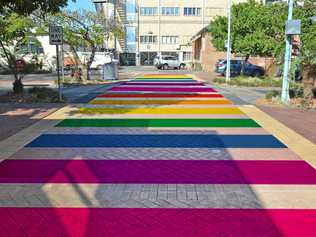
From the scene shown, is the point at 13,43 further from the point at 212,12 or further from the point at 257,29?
the point at 212,12

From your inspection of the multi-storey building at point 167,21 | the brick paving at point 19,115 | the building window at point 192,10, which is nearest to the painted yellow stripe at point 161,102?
the brick paving at point 19,115

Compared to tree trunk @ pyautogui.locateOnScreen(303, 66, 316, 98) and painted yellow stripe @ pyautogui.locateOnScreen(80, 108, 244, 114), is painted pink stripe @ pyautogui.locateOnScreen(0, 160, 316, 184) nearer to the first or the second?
painted yellow stripe @ pyautogui.locateOnScreen(80, 108, 244, 114)

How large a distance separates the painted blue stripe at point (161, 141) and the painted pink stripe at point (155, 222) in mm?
3442

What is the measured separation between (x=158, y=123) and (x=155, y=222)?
6421 millimetres

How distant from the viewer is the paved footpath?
15.0ft

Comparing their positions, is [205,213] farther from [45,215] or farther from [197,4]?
[197,4]

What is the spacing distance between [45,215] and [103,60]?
42.3m

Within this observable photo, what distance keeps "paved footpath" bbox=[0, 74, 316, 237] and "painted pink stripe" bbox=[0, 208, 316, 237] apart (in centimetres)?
1

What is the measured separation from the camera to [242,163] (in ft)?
23.2

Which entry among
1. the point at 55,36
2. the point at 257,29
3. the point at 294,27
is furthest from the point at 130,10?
the point at 294,27

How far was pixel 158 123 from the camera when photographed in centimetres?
1095

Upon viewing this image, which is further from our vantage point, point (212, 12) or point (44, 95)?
point (212, 12)

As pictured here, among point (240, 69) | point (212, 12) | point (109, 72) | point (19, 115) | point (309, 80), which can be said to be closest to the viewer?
point (19, 115)

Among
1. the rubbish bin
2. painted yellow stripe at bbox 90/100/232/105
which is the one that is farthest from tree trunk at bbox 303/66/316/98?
the rubbish bin
